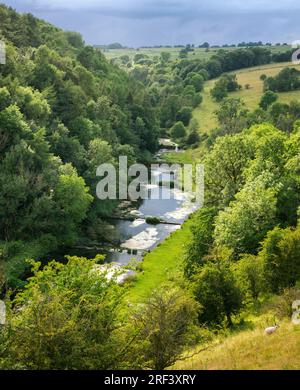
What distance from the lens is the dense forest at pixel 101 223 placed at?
22209mm

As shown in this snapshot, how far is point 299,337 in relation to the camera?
26188mm

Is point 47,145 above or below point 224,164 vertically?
above

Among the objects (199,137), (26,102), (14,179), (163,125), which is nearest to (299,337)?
(14,179)

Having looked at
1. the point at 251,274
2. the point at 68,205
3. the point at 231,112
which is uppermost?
the point at 231,112

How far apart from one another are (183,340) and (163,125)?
445 ft

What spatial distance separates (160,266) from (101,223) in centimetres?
1881

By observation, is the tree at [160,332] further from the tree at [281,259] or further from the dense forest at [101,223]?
the tree at [281,259]

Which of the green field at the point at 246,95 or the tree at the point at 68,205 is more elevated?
the green field at the point at 246,95

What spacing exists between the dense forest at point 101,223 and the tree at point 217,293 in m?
0.07

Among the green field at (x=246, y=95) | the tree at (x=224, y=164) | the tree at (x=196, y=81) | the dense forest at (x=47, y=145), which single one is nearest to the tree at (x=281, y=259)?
the tree at (x=224, y=164)

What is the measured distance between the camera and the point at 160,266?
57.1 m

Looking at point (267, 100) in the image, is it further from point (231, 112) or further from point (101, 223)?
point (101, 223)

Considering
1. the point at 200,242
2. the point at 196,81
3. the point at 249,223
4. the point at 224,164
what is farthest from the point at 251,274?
the point at 196,81

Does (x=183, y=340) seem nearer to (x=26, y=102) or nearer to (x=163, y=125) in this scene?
(x=26, y=102)
